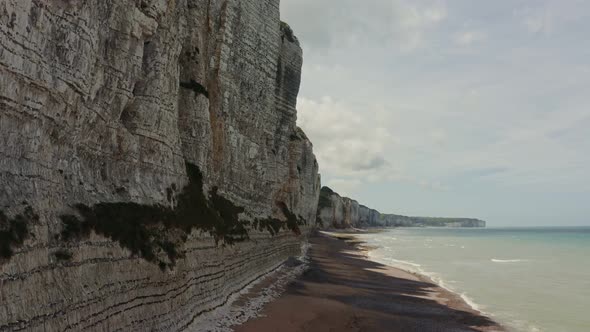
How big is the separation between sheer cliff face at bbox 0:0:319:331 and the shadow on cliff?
5.15m

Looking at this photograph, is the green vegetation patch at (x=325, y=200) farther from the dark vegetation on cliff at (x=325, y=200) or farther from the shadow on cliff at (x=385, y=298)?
the shadow on cliff at (x=385, y=298)

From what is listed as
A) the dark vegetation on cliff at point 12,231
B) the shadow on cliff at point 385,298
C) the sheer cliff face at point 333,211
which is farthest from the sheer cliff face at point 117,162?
the sheer cliff face at point 333,211

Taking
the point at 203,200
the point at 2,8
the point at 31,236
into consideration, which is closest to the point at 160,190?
the point at 203,200

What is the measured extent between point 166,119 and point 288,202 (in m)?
32.5

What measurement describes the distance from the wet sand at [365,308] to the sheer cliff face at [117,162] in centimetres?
282

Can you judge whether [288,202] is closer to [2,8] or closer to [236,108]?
[236,108]

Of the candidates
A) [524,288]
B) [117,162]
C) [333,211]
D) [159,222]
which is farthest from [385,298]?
[333,211]

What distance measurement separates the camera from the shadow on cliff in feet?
67.3

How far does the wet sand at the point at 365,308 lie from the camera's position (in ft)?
63.0

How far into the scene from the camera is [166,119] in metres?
16.8

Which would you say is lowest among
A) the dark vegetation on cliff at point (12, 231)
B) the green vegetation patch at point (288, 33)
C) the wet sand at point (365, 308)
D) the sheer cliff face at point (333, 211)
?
the wet sand at point (365, 308)

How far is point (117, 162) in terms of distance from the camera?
1441 centimetres

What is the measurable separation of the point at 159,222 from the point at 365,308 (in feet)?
40.9

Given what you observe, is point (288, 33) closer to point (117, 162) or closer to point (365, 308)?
point (365, 308)
